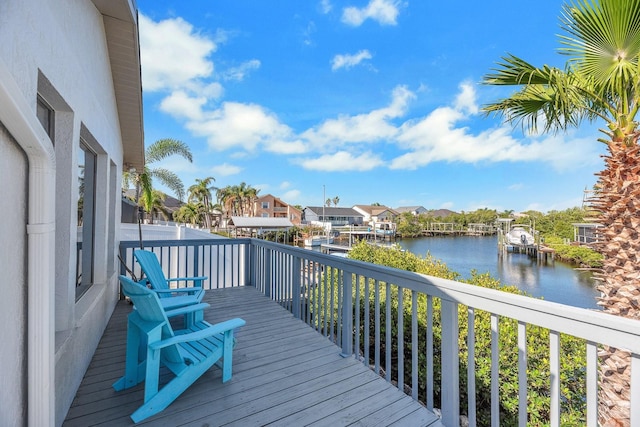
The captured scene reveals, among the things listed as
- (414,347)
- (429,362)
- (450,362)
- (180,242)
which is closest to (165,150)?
(180,242)

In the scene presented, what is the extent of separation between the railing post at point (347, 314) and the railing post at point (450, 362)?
1098mm

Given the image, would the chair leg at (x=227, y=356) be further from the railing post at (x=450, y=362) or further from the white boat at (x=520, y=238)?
the white boat at (x=520, y=238)

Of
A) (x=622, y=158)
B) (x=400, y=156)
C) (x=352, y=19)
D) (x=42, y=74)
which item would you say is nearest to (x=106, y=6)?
(x=42, y=74)

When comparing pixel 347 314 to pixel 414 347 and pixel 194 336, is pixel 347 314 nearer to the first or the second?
pixel 414 347

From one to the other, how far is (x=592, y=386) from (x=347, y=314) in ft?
6.24

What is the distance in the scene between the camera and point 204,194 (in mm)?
40375

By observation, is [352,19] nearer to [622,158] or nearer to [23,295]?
[622,158]

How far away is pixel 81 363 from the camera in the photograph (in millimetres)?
2391

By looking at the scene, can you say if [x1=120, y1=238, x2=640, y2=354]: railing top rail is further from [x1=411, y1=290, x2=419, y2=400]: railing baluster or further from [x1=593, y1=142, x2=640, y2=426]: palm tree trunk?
[x1=593, y1=142, x2=640, y2=426]: palm tree trunk

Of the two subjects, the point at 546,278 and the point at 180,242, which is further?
the point at 546,278

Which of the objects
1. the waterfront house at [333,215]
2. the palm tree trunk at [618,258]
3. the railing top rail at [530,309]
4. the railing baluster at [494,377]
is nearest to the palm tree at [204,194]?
the waterfront house at [333,215]

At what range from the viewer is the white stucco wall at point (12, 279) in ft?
3.20

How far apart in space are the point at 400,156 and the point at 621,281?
1417 inches

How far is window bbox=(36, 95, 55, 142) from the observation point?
74.7 inches
